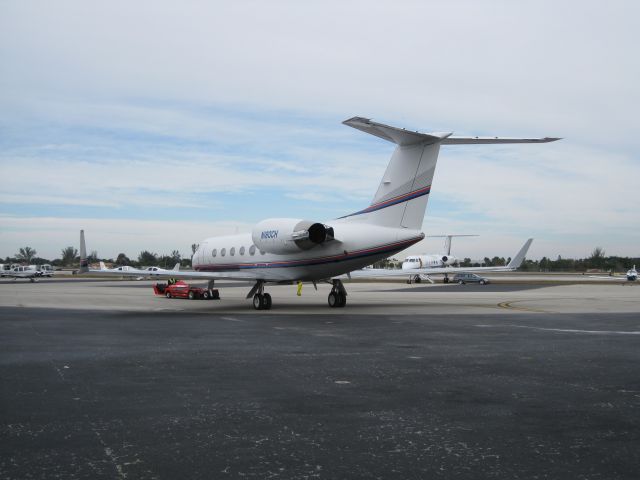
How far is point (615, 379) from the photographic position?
855cm

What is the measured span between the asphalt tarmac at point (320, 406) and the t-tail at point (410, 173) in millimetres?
7618

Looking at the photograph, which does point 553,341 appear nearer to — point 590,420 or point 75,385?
point 590,420

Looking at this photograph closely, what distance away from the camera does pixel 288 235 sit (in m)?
22.3

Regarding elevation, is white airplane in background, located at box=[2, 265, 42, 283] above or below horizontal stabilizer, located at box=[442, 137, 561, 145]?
below

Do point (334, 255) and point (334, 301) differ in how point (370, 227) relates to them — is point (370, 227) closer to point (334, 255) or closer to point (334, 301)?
point (334, 255)

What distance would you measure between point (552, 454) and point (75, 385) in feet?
20.0

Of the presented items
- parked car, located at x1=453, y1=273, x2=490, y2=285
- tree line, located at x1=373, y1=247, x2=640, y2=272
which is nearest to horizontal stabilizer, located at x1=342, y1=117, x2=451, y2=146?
parked car, located at x1=453, y1=273, x2=490, y2=285

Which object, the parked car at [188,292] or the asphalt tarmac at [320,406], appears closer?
the asphalt tarmac at [320,406]

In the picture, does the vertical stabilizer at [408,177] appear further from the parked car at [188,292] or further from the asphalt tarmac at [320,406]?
the parked car at [188,292]

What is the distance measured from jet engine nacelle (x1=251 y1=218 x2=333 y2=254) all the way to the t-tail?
2.12m

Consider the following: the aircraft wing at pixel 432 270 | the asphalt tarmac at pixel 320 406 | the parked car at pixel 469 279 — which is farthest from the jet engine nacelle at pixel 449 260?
the asphalt tarmac at pixel 320 406

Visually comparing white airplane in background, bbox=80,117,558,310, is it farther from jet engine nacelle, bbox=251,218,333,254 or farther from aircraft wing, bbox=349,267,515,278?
aircraft wing, bbox=349,267,515,278

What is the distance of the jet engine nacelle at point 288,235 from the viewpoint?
21750 mm

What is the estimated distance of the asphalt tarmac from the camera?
4.86 m
